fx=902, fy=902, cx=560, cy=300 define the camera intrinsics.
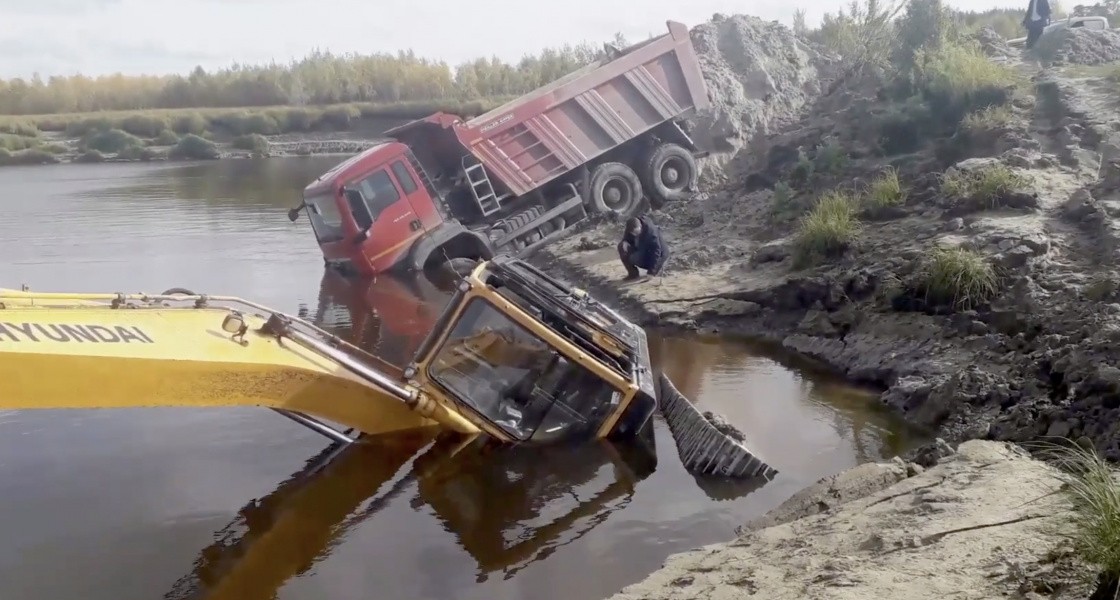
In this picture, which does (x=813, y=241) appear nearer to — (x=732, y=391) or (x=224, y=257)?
(x=732, y=391)

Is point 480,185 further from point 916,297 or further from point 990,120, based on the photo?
point 990,120

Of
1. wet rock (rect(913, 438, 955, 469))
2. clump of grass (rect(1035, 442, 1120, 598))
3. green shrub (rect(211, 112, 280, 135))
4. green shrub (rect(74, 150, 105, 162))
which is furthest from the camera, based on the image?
green shrub (rect(211, 112, 280, 135))

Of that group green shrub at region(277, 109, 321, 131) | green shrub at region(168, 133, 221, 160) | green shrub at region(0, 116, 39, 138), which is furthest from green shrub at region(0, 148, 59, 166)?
green shrub at region(277, 109, 321, 131)

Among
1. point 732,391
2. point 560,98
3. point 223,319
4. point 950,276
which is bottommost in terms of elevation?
point 732,391

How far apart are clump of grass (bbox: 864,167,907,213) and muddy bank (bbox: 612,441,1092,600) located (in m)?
5.97

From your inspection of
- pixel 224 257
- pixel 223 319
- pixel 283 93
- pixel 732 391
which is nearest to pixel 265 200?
pixel 224 257

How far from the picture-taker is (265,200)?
22.9 meters

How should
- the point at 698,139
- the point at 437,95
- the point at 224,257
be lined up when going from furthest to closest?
1. the point at 437,95
2. the point at 698,139
3. the point at 224,257

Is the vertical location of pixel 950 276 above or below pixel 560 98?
below

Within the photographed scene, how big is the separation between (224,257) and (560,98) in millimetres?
6266

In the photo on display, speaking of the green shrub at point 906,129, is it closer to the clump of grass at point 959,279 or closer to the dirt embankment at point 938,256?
the dirt embankment at point 938,256

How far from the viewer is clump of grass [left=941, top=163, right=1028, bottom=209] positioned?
10.1m

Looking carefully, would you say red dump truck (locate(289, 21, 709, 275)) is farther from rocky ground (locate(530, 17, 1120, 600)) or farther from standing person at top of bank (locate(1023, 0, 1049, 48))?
standing person at top of bank (locate(1023, 0, 1049, 48))

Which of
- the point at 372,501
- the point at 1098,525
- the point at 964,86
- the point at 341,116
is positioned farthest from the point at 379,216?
the point at 341,116
